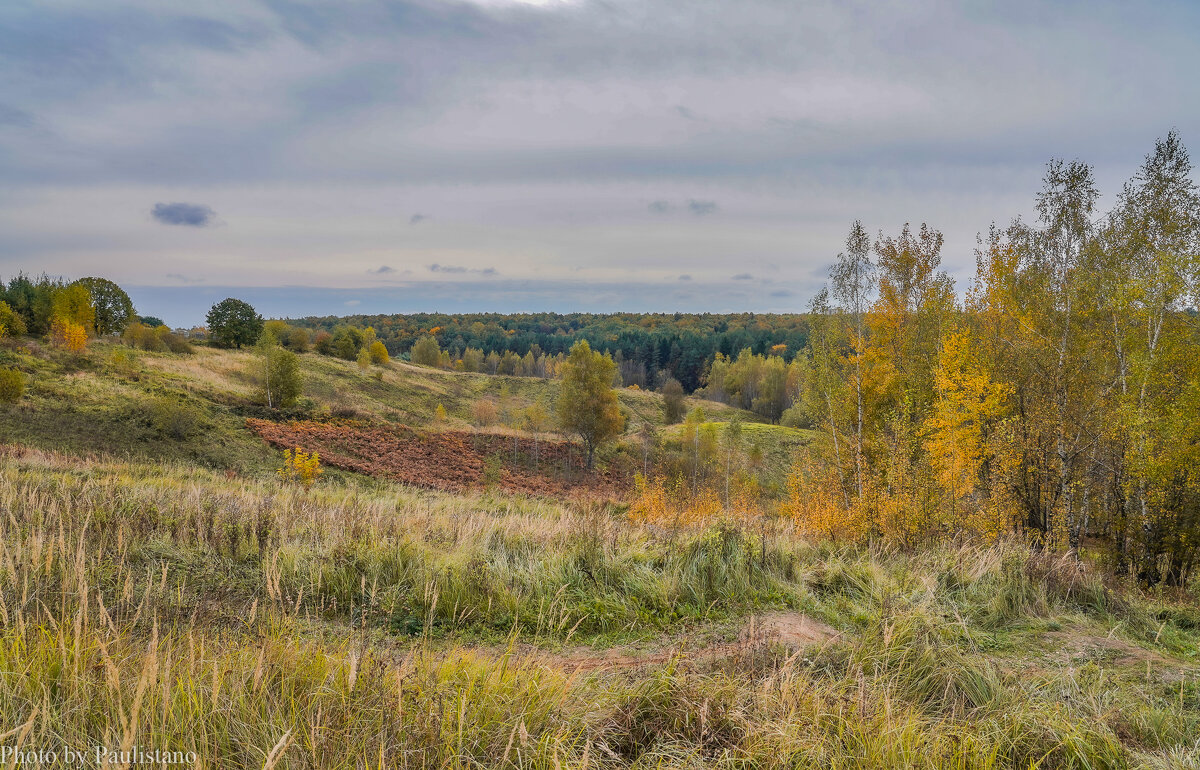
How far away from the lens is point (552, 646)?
457cm

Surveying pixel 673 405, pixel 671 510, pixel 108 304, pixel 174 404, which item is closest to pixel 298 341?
pixel 108 304

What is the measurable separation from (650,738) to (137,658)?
271 centimetres

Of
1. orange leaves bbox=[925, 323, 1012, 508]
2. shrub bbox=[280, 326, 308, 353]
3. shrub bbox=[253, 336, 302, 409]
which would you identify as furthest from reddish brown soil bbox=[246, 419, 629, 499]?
shrub bbox=[280, 326, 308, 353]

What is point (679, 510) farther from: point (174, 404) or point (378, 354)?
point (378, 354)

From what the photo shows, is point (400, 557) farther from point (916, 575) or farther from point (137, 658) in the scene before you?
point (916, 575)

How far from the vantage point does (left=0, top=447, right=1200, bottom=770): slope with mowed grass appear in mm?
2555

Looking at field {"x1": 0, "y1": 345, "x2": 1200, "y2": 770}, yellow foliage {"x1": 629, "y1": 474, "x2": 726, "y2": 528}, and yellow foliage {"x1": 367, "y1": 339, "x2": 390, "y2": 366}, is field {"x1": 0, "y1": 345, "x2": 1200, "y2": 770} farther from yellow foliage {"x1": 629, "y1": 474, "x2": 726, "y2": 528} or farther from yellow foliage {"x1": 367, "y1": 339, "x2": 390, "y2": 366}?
yellow foliage {"x1": 367, "y1": 339, "x2": 390, "y2": 366}

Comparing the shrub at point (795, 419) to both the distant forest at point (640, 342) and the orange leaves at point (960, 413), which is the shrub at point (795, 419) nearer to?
the distant forest at point (640, 342)

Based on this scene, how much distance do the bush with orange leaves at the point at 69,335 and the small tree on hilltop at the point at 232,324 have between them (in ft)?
60.8

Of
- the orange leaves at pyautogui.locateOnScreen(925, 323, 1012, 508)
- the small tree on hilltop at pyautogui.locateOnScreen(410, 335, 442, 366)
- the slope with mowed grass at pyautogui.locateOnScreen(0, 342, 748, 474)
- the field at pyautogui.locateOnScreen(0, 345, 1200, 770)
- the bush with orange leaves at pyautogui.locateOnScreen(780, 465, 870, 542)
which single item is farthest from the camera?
the small tree on hilltop at pyautogui.locateOnScreen(410, 335, 442, 366)

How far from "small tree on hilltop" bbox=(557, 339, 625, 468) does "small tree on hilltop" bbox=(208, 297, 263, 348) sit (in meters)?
41.7

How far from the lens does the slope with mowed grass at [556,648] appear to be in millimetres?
2555

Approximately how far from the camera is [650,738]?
10.2 feet

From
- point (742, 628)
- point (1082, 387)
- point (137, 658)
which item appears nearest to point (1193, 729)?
point (742, 628)
